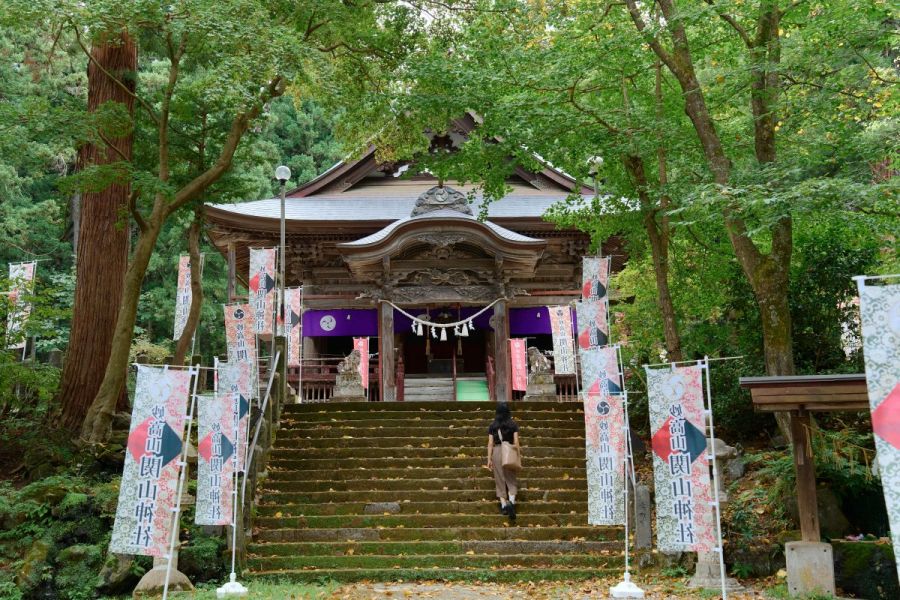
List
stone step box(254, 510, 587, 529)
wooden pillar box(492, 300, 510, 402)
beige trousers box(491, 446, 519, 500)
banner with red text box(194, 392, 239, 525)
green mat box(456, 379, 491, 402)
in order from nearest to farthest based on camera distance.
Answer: banner with red text box(194, 392, 239, 525), stone step box(254, 510, 587, 529), beige trousers box(491, 446, 519, 500), wooden pillar box(492, 300, 510, 402), green mat box(456, 379, 491, 402)

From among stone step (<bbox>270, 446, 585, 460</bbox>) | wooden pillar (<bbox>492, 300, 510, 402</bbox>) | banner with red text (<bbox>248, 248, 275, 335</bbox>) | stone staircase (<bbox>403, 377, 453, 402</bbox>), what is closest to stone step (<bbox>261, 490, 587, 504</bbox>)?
stone step (<bbox>270, 446, 585, 460</bbox>)

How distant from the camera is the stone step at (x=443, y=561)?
9.82 meters

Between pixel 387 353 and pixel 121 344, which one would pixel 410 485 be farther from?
pixel 387 353

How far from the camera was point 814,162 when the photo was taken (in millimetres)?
10016

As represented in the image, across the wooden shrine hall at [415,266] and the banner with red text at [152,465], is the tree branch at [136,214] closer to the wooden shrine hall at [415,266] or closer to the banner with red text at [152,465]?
the wooden shrine hall at [415,266]

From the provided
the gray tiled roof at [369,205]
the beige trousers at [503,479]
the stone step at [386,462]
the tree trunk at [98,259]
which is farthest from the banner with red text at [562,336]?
the tree trunk at [98,259]

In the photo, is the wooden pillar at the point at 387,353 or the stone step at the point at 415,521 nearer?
the stone step at the point at 415,521

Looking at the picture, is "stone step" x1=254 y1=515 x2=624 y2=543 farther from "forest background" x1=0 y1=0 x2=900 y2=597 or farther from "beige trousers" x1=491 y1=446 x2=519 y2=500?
"forest background" x1=0 y1=0 x2=900 y2=597

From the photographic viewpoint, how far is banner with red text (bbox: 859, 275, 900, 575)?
15.5 ft

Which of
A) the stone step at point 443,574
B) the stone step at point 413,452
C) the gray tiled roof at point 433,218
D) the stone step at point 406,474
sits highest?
the gray tiled roof at point 433,218

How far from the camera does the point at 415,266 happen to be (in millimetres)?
17375

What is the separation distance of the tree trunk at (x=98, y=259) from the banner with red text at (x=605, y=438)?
7304 mm

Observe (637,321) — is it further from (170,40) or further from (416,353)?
(170,40)

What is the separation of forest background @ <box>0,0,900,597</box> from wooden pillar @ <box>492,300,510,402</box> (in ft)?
8.87
